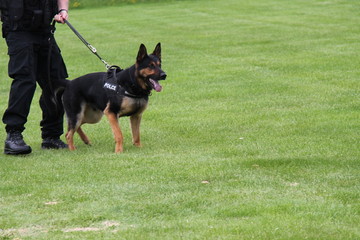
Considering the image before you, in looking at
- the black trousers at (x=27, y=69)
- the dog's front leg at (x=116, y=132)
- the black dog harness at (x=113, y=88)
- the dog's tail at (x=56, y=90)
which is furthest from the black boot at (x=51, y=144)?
the black dog harness at (x=113, y=88)

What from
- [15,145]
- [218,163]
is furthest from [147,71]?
[15,145]

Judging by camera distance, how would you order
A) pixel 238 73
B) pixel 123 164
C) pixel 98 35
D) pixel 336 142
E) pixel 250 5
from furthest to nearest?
pixel 250 5 → pixel 98 35 → pixel 238 73 → pixel 336 142 → pixel 123 164

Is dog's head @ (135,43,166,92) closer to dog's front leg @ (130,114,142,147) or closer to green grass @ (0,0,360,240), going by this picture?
dog's front leg @ (130,114,142,147)

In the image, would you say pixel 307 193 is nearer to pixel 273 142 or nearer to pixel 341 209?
pixel 341 209

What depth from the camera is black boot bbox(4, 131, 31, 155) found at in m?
8.24

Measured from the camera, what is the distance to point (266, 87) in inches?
486

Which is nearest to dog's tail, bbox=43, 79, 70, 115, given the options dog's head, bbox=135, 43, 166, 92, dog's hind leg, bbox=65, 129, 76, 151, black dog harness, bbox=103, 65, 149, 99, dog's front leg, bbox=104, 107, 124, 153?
dog's hind leg, bbox=65, 129, 76, 151

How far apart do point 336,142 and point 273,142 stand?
2.19ft

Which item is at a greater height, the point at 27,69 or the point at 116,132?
the point at 27,69

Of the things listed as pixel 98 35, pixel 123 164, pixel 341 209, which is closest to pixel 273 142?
pixel 123 164

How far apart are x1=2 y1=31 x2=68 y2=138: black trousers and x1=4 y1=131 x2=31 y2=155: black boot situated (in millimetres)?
67

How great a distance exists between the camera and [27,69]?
823cm

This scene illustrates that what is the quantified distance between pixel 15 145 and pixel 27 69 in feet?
2.72

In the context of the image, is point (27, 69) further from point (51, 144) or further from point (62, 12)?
point (51, 144)
